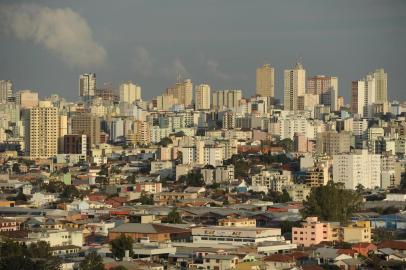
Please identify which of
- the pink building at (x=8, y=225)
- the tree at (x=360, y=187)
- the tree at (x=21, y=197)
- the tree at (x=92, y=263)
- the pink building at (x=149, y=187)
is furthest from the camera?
the tree at (x=360, y=187)

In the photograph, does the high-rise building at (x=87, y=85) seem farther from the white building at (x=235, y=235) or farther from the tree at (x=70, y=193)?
the white building at (x=235, y=235)

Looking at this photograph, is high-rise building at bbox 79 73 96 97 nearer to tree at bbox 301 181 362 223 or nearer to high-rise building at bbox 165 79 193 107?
high-rise building at bbox 165 79 193 107

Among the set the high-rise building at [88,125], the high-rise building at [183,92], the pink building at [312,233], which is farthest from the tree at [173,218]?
the high-rise building at [183,92]

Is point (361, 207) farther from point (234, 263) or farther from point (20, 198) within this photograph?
point (234, 263)

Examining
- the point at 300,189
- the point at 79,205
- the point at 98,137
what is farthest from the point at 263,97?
the point at 79,205

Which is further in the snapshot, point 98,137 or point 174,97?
point 174,97
